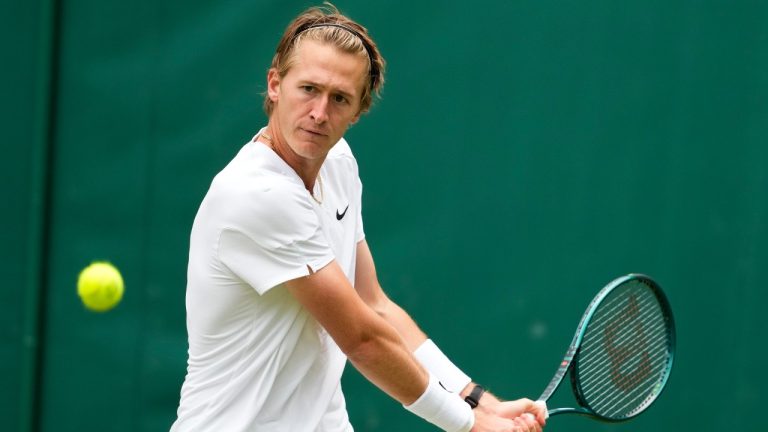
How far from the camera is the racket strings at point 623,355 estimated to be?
3.50m

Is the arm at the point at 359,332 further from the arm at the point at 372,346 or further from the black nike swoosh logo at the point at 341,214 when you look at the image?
the black nike swoosh logo at the point at 341,214

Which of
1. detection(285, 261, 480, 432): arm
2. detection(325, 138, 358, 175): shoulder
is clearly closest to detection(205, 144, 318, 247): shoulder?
detection(285, 261, 480, 432): arm

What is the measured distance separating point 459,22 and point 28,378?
207 cm

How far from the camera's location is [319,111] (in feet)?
8.95

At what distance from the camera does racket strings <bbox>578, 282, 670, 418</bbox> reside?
11.5ft

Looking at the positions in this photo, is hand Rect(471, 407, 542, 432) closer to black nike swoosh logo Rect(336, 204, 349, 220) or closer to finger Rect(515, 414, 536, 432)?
finger Rect(515, 414, 536, 432)


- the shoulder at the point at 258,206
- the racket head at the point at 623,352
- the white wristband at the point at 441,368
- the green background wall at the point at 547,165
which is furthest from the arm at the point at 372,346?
the green background wall at the point at 547,165

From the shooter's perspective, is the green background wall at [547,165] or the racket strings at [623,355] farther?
the green background wall at [547,165]

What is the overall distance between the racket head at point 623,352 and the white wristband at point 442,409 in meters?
0.56

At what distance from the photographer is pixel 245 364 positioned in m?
2.71

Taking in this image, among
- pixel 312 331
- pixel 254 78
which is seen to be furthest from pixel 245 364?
pixel 254 78

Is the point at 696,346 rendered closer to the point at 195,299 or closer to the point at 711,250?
the point at 711,250

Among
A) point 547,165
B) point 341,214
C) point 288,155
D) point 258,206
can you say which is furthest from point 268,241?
point 547,165

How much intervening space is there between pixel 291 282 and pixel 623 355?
135 cm
